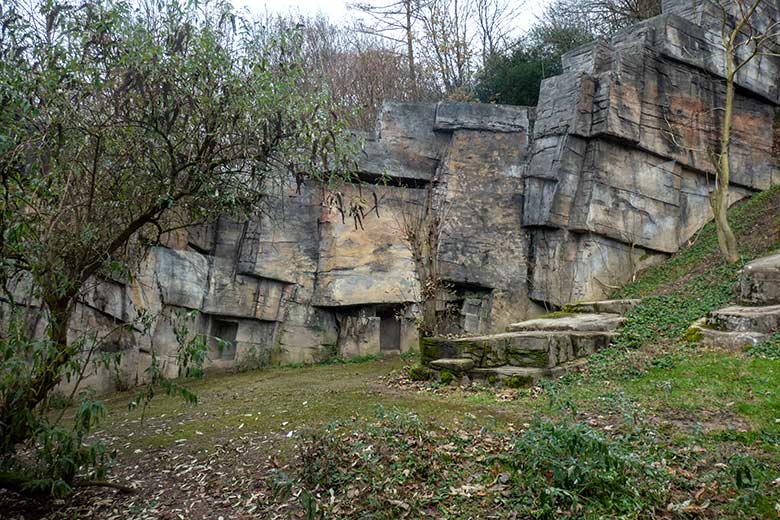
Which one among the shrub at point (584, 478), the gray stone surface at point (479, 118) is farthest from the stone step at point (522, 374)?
the gray stone surface at point (479, 118)

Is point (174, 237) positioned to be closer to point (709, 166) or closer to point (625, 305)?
point (625, 305)

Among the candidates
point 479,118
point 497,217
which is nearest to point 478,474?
point 497,217

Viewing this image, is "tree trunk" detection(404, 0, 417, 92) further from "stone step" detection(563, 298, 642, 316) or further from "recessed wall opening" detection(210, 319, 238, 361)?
"stone step" detection(563, 298, 642, 316)

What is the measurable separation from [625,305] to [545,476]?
23.6ft

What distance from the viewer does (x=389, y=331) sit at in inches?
611

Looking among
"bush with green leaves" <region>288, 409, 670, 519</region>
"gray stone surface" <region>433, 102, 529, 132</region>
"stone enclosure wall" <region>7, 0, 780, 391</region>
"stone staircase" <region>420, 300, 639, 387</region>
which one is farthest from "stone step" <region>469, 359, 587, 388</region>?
Result: "gray stone surface" <region>433, 102, 529, 132</region>

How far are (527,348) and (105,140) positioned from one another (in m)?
6.17

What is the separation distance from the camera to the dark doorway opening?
15.4 m

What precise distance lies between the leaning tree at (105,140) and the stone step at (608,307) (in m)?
6.76

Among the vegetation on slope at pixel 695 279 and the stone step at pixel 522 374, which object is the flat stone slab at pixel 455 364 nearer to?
the stone step at pixel 522 374

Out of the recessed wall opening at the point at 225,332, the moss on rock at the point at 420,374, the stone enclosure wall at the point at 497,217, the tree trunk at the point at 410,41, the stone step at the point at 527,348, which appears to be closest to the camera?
the stone step at the point at 527,348

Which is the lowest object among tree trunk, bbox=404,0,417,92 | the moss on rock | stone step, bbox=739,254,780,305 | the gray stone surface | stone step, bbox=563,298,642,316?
the moss on rock

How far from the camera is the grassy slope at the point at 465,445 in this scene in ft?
14.7

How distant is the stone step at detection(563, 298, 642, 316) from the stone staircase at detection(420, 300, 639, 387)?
118 centimetres
